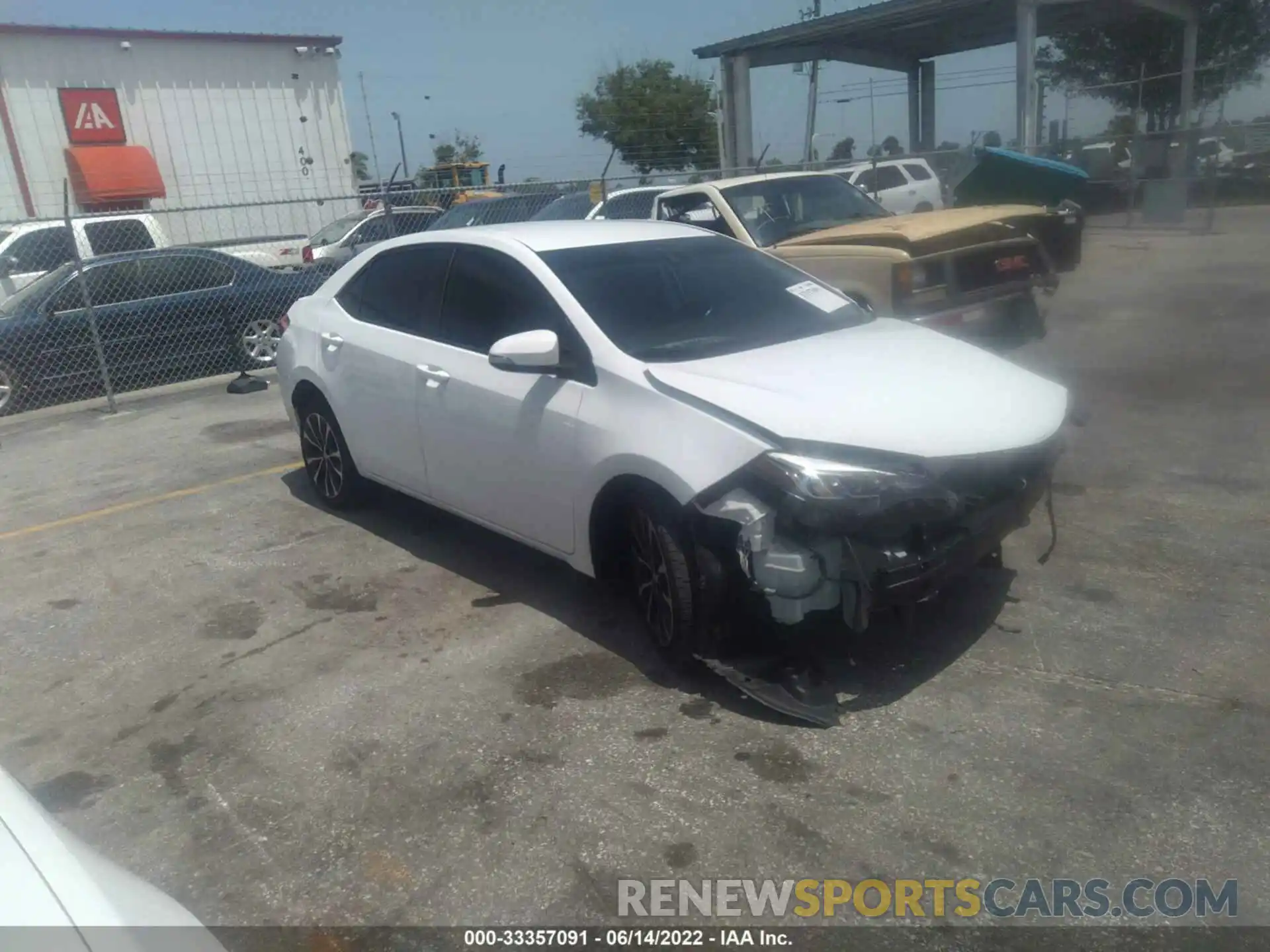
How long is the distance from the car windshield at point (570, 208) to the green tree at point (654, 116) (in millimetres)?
33527

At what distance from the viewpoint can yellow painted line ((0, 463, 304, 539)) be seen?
6.75 meters

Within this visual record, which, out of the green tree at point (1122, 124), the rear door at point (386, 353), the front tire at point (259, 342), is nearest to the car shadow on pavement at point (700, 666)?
the rear door at point (386, 353)

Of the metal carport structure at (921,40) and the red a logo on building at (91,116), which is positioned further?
the red a logo on building at (91,116)

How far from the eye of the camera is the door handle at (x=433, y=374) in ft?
16.4

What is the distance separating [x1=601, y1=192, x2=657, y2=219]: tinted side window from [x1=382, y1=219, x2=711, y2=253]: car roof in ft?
29.9

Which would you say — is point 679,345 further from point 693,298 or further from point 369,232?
point 369,232

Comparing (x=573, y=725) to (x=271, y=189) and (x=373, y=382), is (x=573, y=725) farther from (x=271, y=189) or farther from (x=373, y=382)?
(x=271, y=189)

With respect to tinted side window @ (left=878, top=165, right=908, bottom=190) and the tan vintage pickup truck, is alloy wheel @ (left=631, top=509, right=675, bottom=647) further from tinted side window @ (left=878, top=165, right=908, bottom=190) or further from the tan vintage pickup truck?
tinted side window @ (left=878, top=165, right=908, bottom=190)

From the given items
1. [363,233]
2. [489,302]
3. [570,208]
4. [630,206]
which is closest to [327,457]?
[489,302]

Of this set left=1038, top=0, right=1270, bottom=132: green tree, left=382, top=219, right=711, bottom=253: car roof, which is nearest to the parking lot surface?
left=382, top=219, right=711, bottom=253: car roof

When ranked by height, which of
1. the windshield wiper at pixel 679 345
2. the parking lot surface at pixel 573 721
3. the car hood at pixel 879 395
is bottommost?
the parking lot surface at pixel 573 721

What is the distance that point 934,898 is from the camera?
2.89 metres

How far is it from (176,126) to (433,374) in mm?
23073

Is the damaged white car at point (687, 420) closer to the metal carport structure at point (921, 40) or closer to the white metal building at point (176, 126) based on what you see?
the white metal building at point (176, 126)
